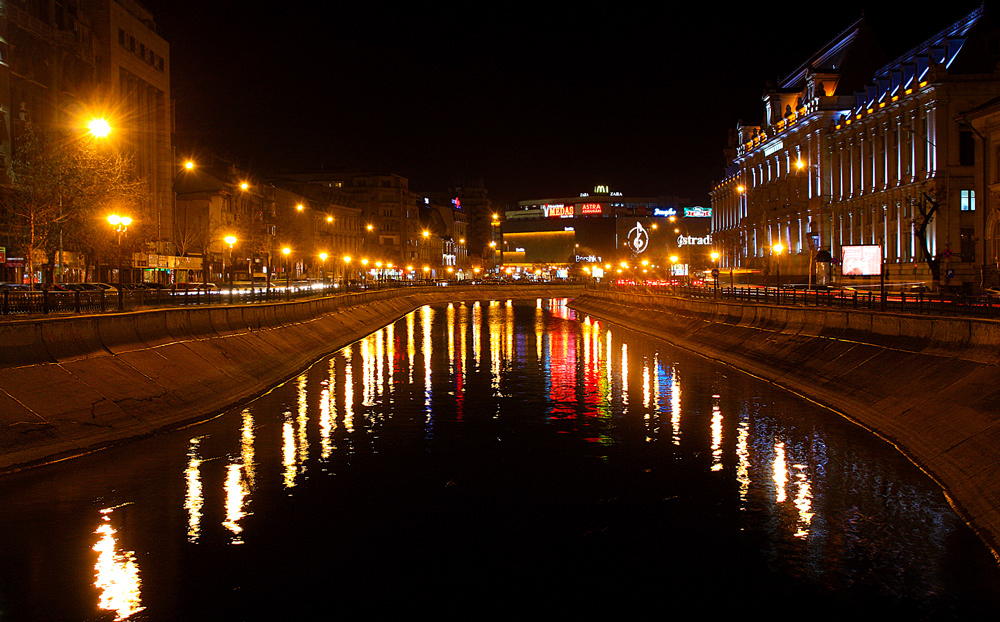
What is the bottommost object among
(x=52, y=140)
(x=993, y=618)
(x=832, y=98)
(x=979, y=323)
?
(x=993, y=618)

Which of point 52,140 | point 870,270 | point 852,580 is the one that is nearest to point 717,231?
point 870,270

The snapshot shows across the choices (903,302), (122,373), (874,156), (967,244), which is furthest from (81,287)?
(874,156)

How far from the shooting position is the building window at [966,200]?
3184 inches

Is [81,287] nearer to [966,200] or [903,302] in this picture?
[903,302]

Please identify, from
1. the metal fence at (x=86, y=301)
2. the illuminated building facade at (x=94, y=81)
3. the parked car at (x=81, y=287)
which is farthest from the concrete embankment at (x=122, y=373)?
the illuminated building facade at (x=94, y=81)

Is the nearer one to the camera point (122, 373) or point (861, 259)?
point (122, 373)

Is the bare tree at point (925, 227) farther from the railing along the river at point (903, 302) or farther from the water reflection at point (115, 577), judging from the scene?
the water reflection at point (115, 577)

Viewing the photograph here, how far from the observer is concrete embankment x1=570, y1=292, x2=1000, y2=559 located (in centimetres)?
1736

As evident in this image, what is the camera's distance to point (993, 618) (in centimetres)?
1100

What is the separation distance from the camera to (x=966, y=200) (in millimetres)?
81250

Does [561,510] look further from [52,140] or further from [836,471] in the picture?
[52,140]

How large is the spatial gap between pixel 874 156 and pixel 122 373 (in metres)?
89.4

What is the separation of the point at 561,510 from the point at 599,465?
3.93 meters

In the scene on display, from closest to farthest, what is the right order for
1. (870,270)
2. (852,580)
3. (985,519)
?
(852,580), (985,519), (870,270)
